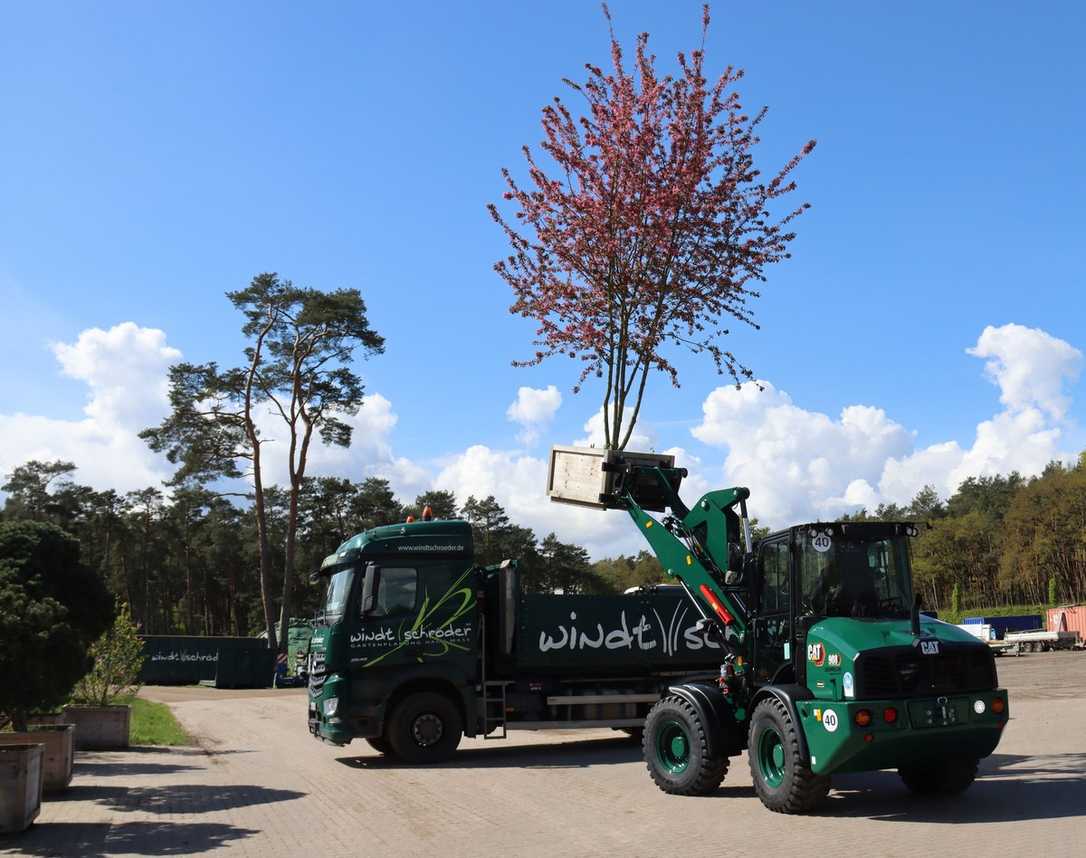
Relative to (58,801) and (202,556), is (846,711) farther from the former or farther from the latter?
(202,556)

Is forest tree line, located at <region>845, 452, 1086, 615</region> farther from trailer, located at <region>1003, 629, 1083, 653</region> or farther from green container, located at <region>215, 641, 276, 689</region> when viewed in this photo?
green container, located at <region>215, 641, 276, 689</region>

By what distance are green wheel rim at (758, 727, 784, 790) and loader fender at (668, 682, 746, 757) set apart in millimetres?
672

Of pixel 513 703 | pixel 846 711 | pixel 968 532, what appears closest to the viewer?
pixel 846 711

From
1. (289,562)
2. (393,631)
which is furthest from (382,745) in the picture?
(289,562)

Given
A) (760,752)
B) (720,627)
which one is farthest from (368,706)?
(760,752)

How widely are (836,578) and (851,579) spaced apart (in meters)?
0.16

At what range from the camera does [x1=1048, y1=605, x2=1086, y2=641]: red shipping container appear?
5600 centimetres

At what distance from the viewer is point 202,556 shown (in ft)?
278

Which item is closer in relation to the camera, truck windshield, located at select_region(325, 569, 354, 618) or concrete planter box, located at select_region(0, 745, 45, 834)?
concrete planter box, located at select_region(0, 745, 45, 834)

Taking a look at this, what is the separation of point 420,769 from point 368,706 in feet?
3.93

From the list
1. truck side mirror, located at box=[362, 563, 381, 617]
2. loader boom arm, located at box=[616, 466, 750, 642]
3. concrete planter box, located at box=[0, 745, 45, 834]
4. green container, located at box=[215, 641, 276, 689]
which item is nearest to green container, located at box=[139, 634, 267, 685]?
green container, located at box=[215, 641, 276, 689]

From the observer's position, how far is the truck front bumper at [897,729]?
8.80 m

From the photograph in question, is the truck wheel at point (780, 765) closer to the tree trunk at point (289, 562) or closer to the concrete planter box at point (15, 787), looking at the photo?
the concrete planter box at point (15, 787)

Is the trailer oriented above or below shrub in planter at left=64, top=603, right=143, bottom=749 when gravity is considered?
below
